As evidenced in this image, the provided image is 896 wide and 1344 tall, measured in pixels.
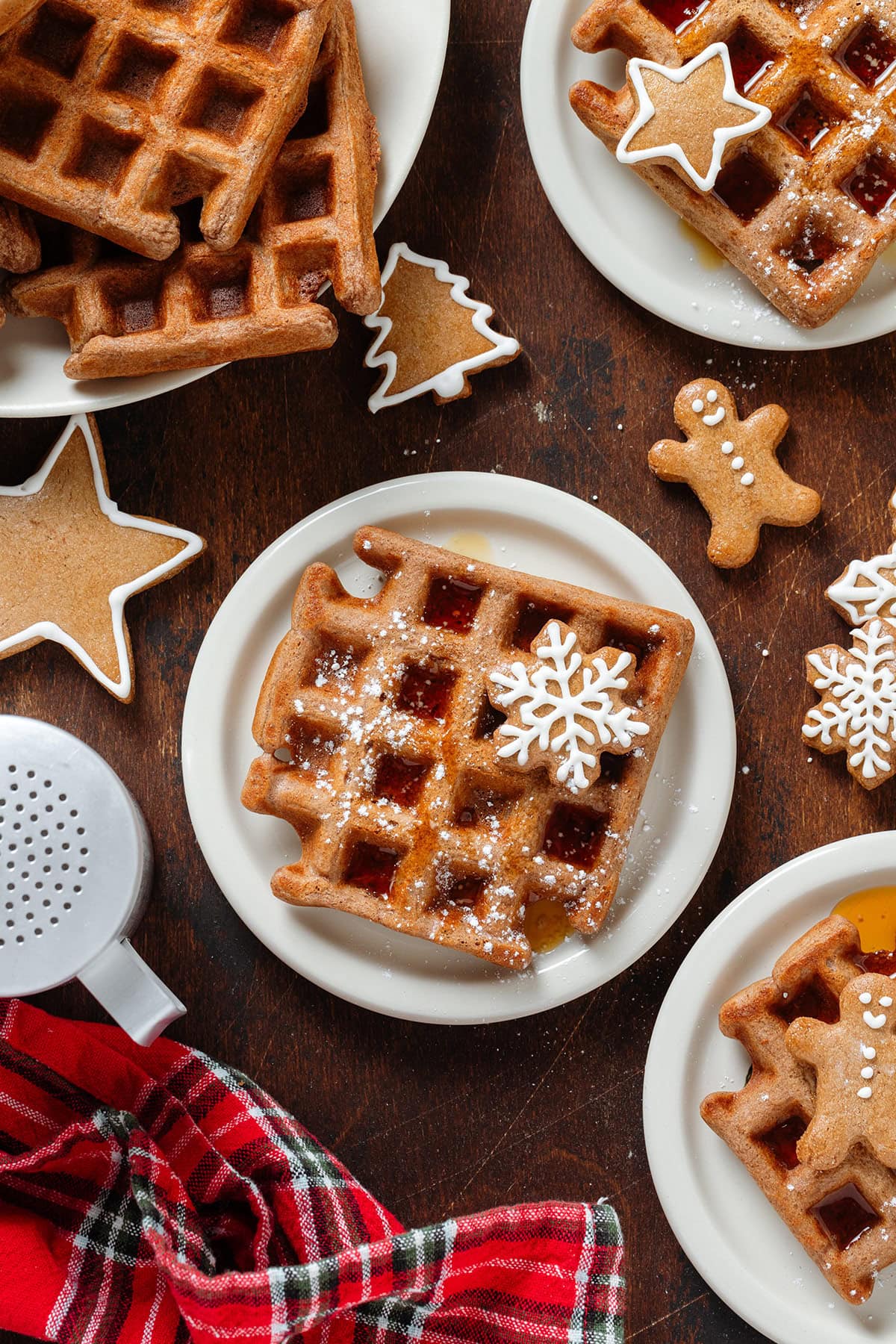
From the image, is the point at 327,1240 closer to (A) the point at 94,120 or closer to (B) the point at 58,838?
(B) the point at 58,838

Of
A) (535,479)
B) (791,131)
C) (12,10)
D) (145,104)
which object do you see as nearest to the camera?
(12,10)

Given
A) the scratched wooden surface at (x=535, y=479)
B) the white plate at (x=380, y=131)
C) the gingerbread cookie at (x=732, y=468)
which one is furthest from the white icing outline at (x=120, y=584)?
the gingerbread cookie at (x=732, y=468)

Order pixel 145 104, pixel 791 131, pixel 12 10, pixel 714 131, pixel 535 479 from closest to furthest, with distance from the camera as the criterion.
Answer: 1. pixel 12 10
2. pixel 145 104
3. pixel 714 131
4. pixel 791 131
5. pixel 535 479

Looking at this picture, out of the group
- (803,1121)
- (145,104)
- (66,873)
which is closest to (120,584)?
(66,873)

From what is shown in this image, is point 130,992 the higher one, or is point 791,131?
point 791,131

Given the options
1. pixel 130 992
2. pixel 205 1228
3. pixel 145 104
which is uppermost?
pixel 145 104

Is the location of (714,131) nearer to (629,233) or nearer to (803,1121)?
(629,233)

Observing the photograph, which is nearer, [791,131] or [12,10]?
[12,10]

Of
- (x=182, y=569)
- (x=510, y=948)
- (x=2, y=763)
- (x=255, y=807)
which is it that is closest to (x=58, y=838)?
(x=2, y=763)

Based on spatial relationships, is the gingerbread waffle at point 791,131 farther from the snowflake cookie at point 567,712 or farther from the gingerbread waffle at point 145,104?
the snowflake cookie at point 567,712
